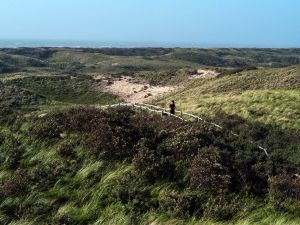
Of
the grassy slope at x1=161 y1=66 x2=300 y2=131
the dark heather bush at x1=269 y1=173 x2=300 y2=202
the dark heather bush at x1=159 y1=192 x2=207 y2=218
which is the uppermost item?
the dark heather bush at x1=269 y1=173 x2=300 y2=202

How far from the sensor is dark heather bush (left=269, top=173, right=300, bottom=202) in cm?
1573

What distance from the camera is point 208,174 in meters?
17.0

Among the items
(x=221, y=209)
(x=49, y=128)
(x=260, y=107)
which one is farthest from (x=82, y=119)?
(x=260, y=107)

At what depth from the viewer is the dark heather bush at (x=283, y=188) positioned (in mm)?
15734

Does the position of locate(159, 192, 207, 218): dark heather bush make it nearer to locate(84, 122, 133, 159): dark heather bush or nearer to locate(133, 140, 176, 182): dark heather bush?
locate(133, 140, 176, 182): dark heather bush

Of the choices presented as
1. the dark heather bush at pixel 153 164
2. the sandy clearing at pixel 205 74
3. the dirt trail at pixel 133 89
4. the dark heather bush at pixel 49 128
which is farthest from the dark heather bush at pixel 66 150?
the sandy clearing at pixel 205 74

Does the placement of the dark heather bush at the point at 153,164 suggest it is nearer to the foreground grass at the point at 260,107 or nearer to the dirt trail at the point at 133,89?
the foreground grass at the point at 260,107

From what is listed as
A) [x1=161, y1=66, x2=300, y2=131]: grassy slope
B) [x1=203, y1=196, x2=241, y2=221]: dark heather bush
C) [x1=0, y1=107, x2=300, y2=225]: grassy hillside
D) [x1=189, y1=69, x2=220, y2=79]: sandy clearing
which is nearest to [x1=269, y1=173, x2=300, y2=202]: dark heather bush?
[x1=0, y1=107, x2=300, y2=225]: grassy hillside

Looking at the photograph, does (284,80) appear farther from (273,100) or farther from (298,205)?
(298,205)

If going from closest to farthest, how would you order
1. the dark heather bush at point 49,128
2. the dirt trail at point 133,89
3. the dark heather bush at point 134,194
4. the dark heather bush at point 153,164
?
the dark heather bush at point 134,194, the dark heather bush at point 153,164, the dark heather bush at point 49,128, the dirt trail at point 133,89

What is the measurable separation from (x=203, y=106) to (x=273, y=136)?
13.2 metres

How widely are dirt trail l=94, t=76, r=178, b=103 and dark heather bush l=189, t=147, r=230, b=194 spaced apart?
128 feet

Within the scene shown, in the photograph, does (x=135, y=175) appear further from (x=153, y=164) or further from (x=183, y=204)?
(x=183, y=204)

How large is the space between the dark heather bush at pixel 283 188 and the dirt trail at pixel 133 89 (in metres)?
40.7
